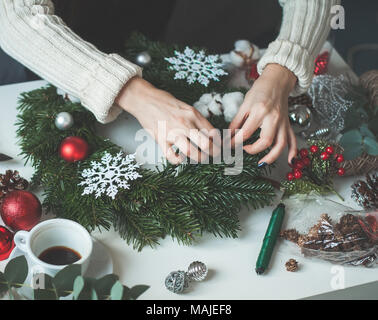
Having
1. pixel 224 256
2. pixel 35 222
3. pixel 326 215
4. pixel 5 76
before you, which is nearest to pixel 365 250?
pixel 326 215

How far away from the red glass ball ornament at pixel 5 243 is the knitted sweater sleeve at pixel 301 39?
566 mm

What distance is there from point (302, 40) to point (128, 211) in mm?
488

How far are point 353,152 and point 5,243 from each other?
2.13 feet

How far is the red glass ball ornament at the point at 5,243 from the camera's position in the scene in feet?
2.37

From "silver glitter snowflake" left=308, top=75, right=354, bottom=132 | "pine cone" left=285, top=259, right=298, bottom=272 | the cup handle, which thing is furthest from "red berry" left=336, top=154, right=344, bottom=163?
the cup handle

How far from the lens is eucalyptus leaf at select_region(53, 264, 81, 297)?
2.01 ft

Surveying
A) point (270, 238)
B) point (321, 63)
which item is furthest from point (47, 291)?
point (321, 63)

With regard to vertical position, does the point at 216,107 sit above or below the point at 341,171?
above

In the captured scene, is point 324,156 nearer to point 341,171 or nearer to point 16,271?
point 341,171

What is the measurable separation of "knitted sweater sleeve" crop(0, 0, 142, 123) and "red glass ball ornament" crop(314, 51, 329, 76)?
49 centimetres

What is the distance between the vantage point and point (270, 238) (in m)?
0.79

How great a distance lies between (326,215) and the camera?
810mm

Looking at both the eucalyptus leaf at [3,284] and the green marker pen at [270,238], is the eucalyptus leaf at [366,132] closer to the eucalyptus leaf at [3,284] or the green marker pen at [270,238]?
the green marker pen at [270,238]

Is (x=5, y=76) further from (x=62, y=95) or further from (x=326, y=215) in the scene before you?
(x=326, y=215)
